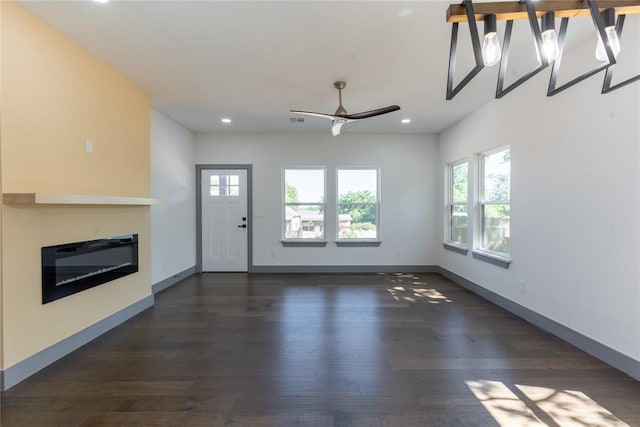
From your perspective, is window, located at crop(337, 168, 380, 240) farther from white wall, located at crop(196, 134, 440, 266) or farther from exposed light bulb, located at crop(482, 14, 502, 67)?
exposed light bulb, located at crop(482, 14, 502, 67)

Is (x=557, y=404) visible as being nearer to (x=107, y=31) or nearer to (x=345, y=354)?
(x=345, y=354)

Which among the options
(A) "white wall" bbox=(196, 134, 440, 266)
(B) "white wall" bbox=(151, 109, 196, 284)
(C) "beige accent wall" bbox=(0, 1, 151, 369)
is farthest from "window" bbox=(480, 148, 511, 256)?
(C) "beige accent wall" bbox=(0, 1, 151, 369)

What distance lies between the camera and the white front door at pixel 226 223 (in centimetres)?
561

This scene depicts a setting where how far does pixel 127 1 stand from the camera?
2.02 meters

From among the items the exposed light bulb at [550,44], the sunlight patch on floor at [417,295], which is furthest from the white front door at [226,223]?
the exposed light bulb at [550,44]

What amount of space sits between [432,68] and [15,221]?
146 inches

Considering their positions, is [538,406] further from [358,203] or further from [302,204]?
[302,204]

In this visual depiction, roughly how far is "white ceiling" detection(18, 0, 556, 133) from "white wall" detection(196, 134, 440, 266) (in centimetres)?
139

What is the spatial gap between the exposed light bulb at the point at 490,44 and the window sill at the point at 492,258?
9.91 ft

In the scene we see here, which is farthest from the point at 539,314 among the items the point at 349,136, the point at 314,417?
the point at 349,136

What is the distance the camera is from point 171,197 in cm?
474

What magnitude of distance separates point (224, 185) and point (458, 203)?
4.21 m

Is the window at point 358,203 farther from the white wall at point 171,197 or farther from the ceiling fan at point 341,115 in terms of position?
the white wall at point 171,197

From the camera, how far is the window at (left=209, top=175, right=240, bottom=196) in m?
5.61
